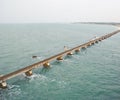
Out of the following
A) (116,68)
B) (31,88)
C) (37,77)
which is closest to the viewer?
(31,88)

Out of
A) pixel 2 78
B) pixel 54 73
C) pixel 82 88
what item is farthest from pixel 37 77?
pixel 82 88

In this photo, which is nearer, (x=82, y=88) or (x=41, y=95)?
(x=41, y=95)

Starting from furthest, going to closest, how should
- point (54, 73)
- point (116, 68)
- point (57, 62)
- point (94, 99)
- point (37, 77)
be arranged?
point (57, 62)
point (116, 68)
point (54, 73)
point (37, 77)
point (94, 99)

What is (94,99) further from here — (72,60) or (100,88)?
(72,60)

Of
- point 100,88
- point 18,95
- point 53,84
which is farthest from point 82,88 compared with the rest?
point 18,95

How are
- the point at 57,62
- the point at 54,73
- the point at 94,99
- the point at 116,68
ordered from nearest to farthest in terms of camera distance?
the point at 94,99 < the point at 54,73 < the point at 116,68 < the point at 57,62

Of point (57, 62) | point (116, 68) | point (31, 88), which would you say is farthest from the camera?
point (57, 62)

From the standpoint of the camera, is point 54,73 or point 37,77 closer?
point 37,77

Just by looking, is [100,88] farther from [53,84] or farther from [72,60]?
[72,60]

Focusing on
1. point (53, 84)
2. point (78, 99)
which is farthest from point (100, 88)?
point (53, 84)
